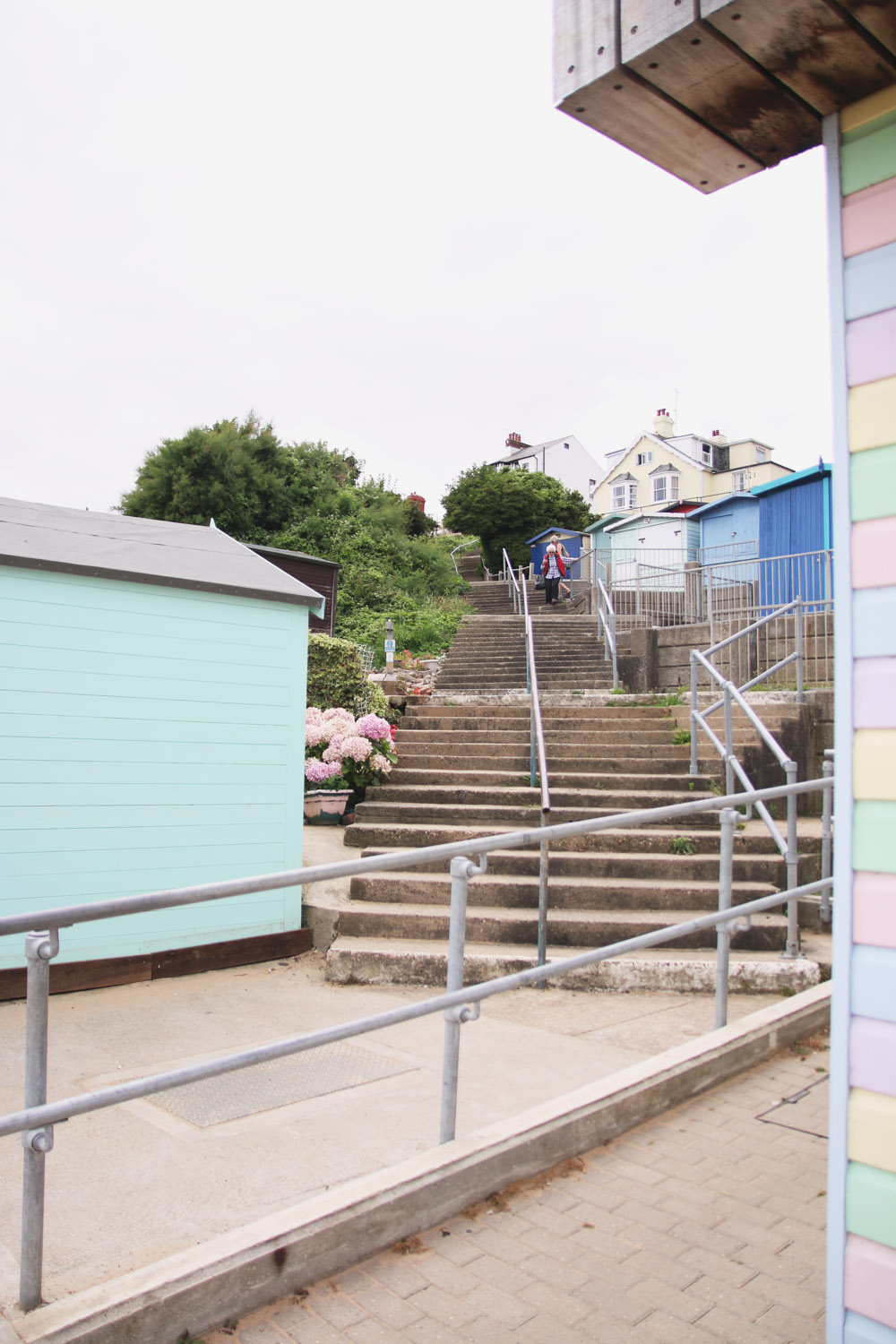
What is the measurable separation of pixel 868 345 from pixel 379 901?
16.2ft

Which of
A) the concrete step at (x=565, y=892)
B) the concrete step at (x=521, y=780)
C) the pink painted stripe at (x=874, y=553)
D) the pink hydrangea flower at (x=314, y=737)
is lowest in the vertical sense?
the concrete step at (x=565, y=892)

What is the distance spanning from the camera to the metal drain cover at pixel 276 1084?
3.31 m

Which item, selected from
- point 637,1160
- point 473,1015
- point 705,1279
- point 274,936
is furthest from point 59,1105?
point 274,936

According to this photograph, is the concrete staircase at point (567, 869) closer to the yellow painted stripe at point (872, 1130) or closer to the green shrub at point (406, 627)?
the yellow painted stripe at point (872, 1130)

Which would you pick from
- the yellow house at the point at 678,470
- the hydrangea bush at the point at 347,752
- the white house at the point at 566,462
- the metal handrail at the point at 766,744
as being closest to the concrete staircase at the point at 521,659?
the hydrangea bush at the point at 347,752

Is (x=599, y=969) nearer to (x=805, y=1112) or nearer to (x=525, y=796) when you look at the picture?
(x=805, y=1112)

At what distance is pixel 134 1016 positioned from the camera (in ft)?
14.8

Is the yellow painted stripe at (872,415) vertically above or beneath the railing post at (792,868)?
above

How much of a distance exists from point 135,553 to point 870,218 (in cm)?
448

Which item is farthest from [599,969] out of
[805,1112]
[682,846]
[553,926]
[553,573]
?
[553,573]

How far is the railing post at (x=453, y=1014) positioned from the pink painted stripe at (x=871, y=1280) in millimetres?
1218

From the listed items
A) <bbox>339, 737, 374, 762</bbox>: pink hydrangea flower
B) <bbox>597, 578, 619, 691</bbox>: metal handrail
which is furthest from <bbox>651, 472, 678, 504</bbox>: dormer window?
<bbox>339, 737, 374, 762</bbox>: pink hydrangea flower

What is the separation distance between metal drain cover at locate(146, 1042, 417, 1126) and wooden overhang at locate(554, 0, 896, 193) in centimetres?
324

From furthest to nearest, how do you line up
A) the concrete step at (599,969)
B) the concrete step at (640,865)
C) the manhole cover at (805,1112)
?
the concrete step at (640,865) → the concrete step at (599,969) → the manhole cover at (805,1112)
